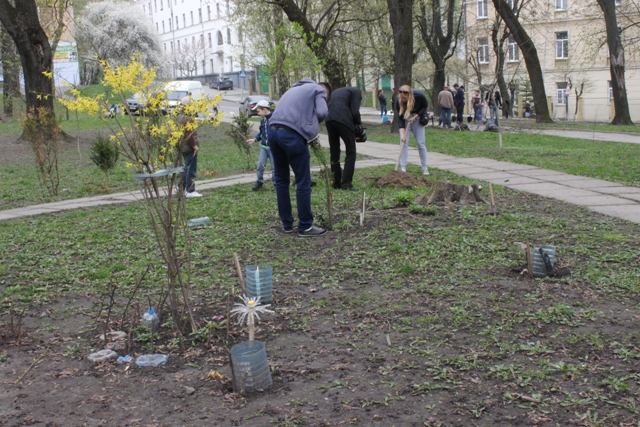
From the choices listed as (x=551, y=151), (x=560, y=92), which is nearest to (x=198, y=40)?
(x=560, y=92)

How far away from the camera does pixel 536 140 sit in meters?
17.0

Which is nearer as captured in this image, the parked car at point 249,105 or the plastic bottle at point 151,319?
the plastic bottle at point 151,319

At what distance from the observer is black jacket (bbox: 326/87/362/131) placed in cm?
880

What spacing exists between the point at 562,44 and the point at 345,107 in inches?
1490

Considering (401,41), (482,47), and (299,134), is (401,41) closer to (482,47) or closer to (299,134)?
(482,47)

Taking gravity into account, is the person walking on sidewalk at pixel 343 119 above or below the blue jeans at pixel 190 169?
above

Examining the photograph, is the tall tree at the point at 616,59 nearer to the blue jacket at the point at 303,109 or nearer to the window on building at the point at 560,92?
the window on building at the point at 560,92

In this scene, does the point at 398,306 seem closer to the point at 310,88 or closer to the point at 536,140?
the point at 310,88

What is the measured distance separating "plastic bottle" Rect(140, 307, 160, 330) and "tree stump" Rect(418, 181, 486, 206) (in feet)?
14.2

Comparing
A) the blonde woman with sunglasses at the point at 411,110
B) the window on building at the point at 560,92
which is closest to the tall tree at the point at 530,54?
the blonde woman with sunglasses at the point at 411,110

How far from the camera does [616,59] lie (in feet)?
79.6

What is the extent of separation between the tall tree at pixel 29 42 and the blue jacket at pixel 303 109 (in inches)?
489

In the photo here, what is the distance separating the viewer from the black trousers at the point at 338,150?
29.0 feet

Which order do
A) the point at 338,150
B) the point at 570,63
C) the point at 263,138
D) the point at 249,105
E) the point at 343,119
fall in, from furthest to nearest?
the point at 570,63, the point at 249,105, the point at 263,138, the point at 338,150, the point at 343,119
